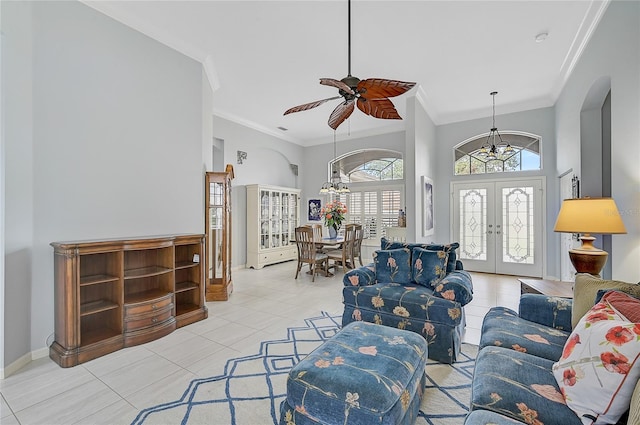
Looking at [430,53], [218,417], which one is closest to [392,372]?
[218,417]

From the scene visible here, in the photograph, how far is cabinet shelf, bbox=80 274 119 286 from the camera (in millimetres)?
2600

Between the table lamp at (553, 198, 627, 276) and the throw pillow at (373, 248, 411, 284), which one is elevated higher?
the table lamp at (553, 198, 627, 276)

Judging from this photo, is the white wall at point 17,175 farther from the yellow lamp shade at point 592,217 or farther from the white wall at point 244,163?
the yellow lamp shade at point 592,217

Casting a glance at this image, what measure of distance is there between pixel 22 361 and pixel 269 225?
183 inches

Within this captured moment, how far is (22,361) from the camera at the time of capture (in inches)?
95.7

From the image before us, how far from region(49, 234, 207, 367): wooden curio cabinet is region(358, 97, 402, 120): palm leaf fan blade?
240 cm

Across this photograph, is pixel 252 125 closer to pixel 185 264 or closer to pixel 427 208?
pixel 185 264

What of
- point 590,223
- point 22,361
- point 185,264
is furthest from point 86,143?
point 590,223

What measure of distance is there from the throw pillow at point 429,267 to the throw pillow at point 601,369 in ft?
5.24

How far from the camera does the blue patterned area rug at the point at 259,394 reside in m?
1.80

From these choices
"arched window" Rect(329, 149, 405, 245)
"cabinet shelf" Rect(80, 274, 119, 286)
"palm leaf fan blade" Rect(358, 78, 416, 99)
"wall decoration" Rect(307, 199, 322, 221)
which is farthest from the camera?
"wall decoration" Rect(307, 199, 322, 221)

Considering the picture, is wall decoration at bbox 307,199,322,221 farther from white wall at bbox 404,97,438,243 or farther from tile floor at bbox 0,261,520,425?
tile floor at bbox 0,261,520,425

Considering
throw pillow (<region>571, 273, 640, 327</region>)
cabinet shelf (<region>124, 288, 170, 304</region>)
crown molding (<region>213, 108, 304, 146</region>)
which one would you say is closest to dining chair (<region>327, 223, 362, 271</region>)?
cabinet shelf (<region>124, 288, 170, 304</region>)

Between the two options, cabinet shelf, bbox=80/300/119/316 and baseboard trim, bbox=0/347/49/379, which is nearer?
baseboard trim, bbox=0/347/49/379
